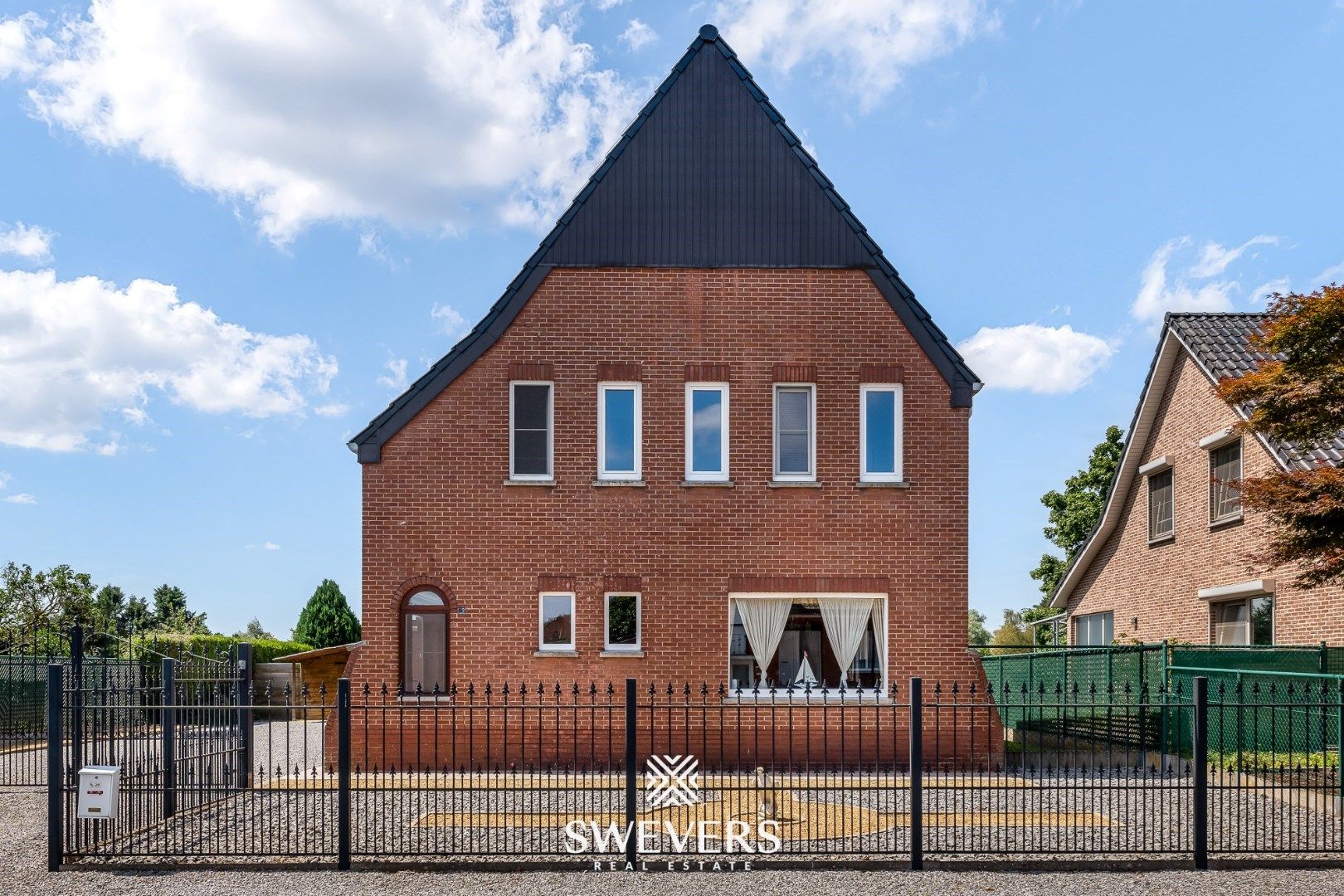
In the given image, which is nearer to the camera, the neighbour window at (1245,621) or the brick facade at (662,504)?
the brick facade at (662,504)

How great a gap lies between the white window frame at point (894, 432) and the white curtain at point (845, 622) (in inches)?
74.3

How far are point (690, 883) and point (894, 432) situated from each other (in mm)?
9413

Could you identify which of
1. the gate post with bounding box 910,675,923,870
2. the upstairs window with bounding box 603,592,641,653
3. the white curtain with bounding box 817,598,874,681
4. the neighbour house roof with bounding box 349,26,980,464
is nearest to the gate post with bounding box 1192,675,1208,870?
the gate post with bounding box 910,675,923,870

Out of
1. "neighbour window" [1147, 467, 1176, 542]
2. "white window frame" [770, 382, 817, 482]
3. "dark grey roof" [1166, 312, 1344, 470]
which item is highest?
"dark grey roof" [1166, 312, 1344, 470]

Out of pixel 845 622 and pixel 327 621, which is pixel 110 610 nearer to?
pixel 327 621

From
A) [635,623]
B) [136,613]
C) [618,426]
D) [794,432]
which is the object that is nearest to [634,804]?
[635,623]

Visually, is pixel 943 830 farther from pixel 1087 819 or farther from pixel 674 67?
pixel 674 67

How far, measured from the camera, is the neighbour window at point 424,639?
18.4 metres

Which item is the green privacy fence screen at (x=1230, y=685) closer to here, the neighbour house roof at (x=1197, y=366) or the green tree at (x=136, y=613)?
the neighbour house roof at (x=1197, y=366)

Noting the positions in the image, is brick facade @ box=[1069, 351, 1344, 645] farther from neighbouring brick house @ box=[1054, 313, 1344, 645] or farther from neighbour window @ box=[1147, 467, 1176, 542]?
neighbour window @ box=[1147, 467, 1176, 542]

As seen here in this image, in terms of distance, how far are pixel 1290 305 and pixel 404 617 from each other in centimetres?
1313

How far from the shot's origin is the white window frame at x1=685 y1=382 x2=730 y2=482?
18641 millimetres

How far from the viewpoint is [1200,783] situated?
11.7m

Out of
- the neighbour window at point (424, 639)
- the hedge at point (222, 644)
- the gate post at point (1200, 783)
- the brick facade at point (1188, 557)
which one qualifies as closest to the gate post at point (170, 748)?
the neighbour window at point (424, 639)
